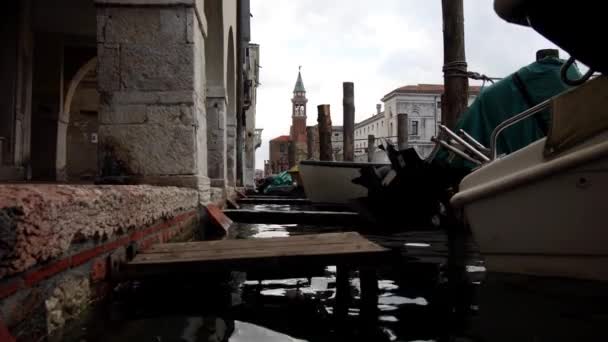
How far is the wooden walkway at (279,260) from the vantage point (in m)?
2.09

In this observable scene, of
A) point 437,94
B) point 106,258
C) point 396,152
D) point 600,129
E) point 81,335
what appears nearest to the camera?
point 81,335

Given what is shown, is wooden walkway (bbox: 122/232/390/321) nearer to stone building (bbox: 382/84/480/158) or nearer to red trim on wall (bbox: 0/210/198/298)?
red trim on wall (bbox: 0/210/198/298)

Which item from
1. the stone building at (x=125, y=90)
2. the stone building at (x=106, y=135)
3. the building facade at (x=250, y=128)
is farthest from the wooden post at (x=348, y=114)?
the building facade at (x=250, y=128)

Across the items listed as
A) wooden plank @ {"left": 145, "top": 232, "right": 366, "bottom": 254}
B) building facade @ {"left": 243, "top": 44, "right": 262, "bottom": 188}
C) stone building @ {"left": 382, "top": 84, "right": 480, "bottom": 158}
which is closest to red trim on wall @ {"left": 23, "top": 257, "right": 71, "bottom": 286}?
wooden plank @ {"left": 145, "top": 232, "right": 366, "bottom": 254}

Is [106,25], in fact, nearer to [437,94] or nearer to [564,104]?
[564,104]

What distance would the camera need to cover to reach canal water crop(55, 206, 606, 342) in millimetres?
1845

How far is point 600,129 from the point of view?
2418 millimetres

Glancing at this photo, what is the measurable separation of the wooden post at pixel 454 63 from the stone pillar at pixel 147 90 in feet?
9.96

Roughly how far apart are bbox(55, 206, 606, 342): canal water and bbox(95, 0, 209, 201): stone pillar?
138cm

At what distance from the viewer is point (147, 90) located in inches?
156

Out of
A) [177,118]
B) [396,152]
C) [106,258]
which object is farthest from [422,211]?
[106,258]

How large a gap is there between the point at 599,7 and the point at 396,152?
14.4 ft

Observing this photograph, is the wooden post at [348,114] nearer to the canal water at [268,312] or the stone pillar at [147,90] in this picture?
the stone pillar at [147,90]

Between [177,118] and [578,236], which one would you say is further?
[177,118]
